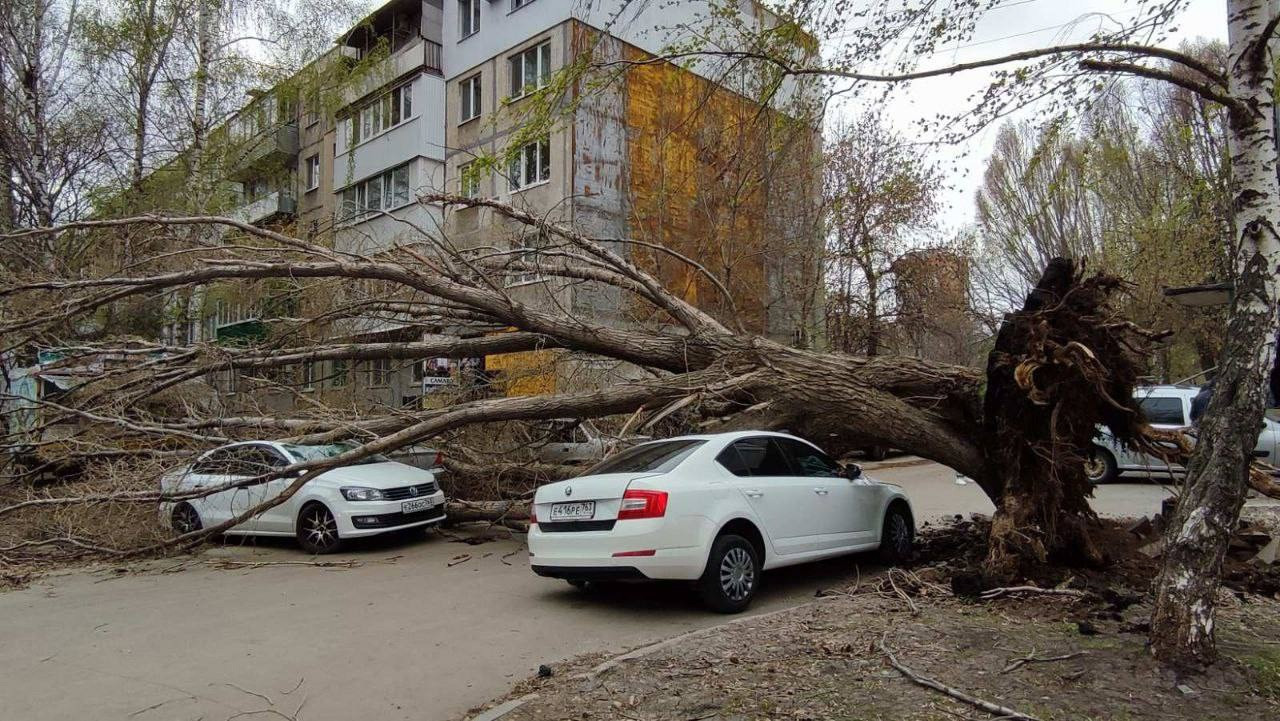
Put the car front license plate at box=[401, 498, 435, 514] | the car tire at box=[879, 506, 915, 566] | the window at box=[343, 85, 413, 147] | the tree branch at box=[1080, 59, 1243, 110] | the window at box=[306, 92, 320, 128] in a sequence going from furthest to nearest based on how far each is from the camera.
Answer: the window at box=[343, 85, 413, 147] → the window at box=[306, 92, 320, 128] → the car front license plate at box=[401, 498, 435, 514] → the car tire at box=[879, 506, 915, 566] → the tree branch at box=[1080, 59, 1243, 110]

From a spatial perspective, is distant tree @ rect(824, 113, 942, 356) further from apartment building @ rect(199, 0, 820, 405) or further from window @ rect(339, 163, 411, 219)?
window @ rect(339, 163, 411, 219)

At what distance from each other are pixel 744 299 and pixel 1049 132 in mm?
15217

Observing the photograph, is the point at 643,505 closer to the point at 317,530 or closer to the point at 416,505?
the point at 416,505

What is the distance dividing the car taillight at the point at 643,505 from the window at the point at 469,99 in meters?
21.5

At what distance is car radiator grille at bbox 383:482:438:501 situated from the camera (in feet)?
35.4

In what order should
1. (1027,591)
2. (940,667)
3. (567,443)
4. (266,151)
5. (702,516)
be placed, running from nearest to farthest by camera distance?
(940,667) < (1027,591) < (702,516) < (567,443) < (266,151)

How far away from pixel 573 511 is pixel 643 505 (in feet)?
2.36

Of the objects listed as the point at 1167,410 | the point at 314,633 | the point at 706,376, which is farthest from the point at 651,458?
the point at 1167,410

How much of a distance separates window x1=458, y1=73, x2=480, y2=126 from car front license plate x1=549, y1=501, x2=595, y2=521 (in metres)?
21.1

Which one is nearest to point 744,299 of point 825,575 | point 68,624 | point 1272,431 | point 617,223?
point 617,223

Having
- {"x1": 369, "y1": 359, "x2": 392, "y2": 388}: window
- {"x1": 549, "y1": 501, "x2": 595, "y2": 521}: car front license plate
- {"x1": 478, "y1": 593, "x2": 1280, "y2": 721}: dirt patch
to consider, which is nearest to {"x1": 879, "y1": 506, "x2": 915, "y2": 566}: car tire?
{"x1": 478, "y1": 593, "x2": 1280, "y2": 721}: dirt patch

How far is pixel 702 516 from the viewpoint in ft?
22.4

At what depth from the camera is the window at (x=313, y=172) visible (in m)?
32.8

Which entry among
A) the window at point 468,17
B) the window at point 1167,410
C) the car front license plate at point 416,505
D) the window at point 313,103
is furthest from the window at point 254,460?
the window at point 468,17
